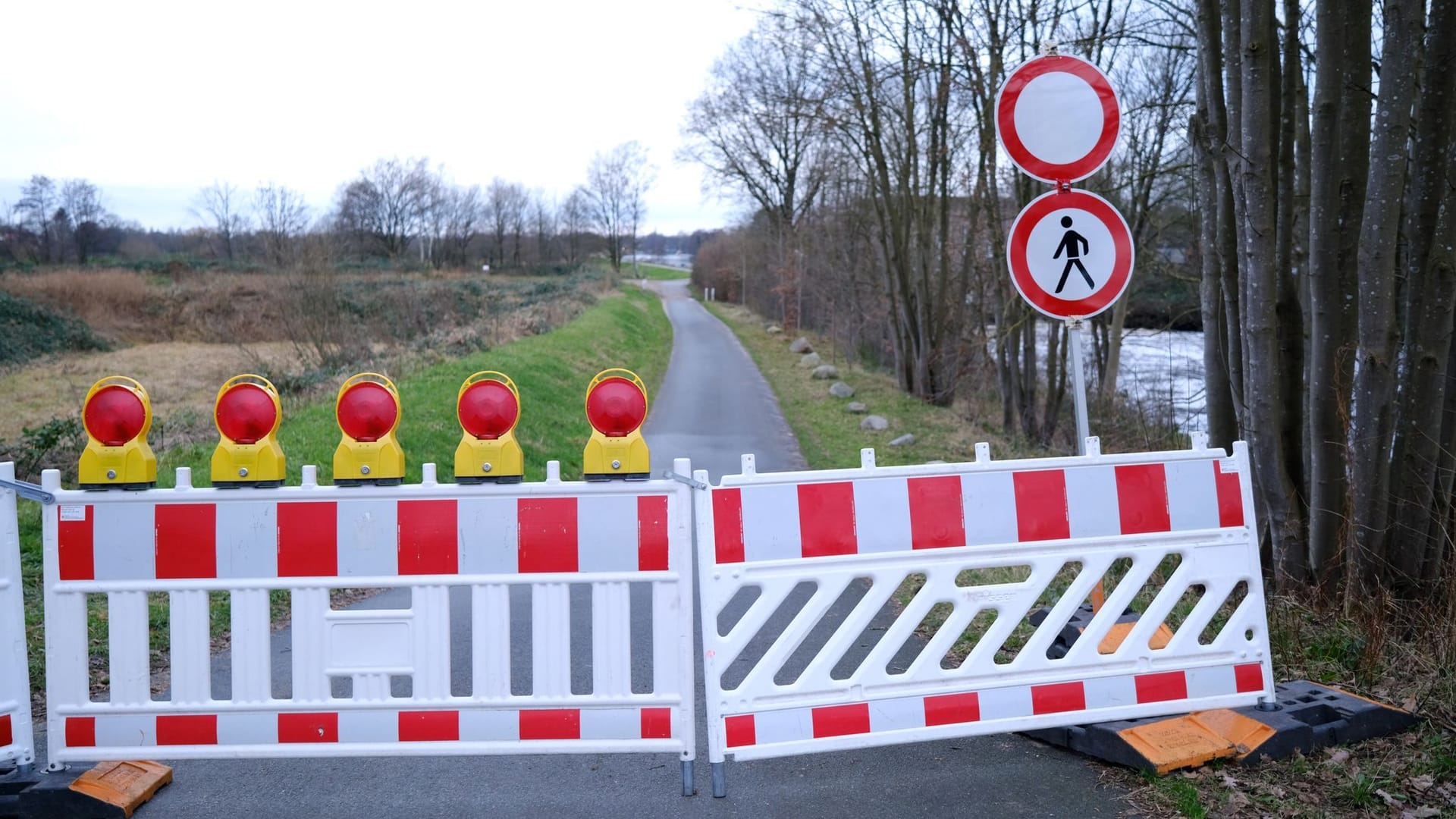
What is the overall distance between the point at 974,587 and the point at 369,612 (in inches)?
93.1

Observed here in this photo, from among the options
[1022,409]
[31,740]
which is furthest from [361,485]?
[1022,409]

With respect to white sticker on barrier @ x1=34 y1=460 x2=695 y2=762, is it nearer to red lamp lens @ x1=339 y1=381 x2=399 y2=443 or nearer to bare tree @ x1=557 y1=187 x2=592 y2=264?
red lamp lens @ x1=339 y1=381 x2=399 y2=443

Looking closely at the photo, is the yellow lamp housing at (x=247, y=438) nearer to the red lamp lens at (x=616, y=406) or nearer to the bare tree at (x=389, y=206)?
the red lamp lens at (x=616, y=406)

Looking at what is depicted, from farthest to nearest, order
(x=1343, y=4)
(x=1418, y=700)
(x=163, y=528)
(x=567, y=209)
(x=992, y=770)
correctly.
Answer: (x=567, y=209) → (x=1343, y=4) → (x=1418, y=700) → (x=992, y=770) → (x=163, y=528)

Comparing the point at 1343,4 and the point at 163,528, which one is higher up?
the point at 1343,4

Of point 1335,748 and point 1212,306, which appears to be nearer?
point 1335,748

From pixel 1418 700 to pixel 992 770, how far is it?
1936 mm

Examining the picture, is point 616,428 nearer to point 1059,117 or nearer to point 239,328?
point 1059,117

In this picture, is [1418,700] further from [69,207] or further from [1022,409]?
[69,207]

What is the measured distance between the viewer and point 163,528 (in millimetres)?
3832

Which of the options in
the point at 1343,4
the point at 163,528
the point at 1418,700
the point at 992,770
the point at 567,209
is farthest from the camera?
the point at 567,209

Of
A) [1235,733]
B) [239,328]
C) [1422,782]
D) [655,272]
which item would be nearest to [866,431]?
[1235,733]

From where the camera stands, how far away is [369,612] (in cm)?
388

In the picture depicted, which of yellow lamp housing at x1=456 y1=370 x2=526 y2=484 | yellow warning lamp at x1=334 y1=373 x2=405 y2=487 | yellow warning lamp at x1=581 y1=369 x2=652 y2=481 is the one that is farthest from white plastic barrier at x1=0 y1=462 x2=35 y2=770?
yellow warning lamp at x1=581 y1=369 x2=652 y2=481
